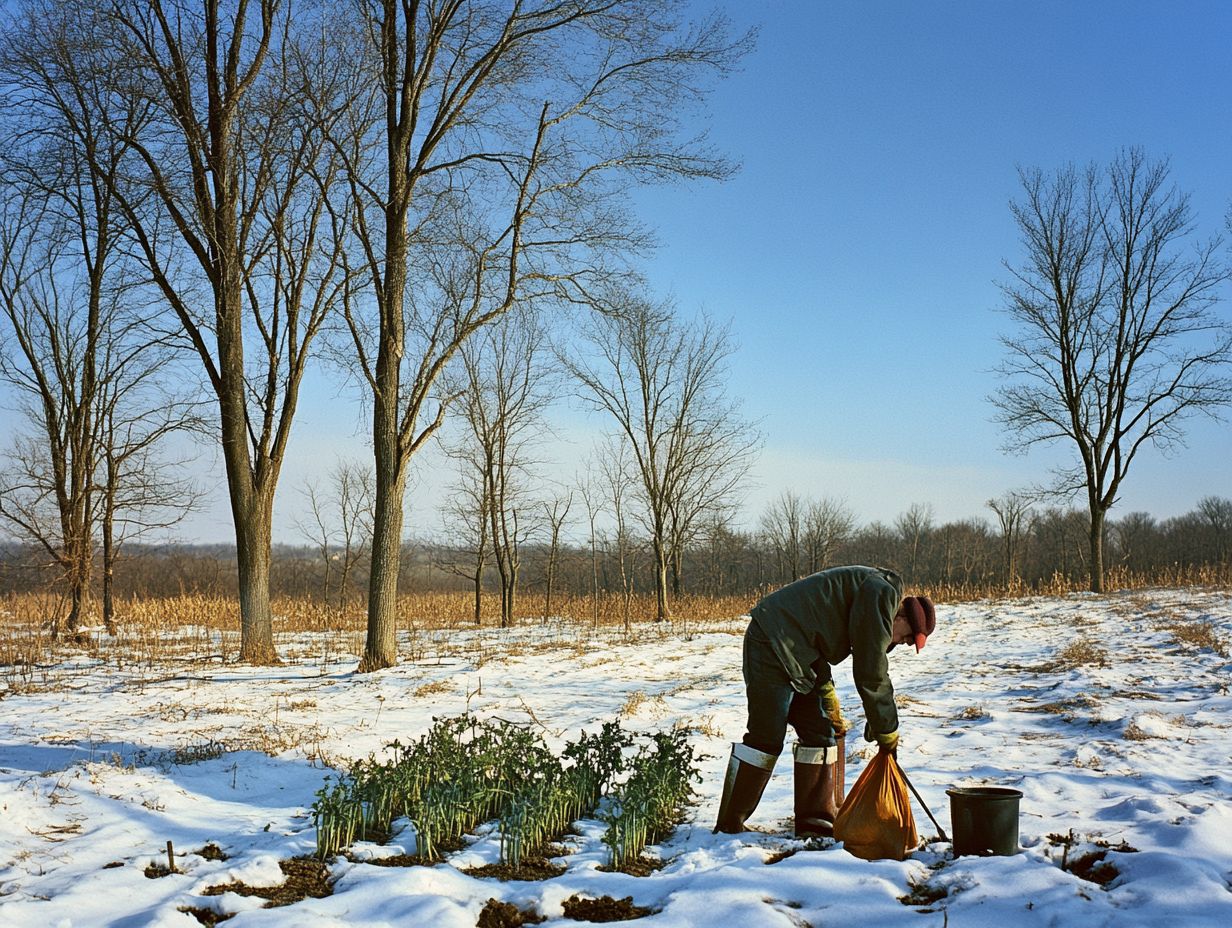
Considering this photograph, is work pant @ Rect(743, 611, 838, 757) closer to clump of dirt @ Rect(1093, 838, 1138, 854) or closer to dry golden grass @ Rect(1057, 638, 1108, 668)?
clump of dirt @ Rect(1093, 838, 1138, 854)

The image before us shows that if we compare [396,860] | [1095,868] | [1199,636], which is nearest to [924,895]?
[1095,868]

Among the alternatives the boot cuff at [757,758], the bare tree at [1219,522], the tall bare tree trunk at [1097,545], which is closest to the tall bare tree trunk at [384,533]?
the boot cuff at [757,758]

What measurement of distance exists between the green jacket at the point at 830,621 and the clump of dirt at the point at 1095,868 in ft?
3.45

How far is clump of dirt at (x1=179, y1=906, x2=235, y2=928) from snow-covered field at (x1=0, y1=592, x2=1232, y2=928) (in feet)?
0.20

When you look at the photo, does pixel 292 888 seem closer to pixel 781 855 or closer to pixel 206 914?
pixel 206 914

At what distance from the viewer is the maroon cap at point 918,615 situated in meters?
4.25

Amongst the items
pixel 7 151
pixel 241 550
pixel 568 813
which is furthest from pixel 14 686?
pixel 568 813

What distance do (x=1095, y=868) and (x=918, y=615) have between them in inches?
51.4

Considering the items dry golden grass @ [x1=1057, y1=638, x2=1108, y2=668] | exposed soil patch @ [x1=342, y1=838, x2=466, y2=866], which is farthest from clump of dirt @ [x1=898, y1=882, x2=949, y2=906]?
dry golden grass @ [x1=1057, y1=638, x2=1108, y2=668]

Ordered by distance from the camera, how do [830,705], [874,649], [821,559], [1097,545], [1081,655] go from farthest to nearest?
[821,559]
[1097,545]
[1081,655]
[830,705]
[874,649]

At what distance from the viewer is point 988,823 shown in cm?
375

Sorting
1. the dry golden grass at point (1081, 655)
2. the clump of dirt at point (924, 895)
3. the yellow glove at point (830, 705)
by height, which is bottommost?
the clump of dirt at point (924, 895)

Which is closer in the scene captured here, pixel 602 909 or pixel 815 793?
pixel 602 909

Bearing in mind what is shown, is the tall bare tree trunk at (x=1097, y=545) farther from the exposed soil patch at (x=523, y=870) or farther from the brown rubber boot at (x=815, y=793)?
the exposed soil patch at (x=523, y=870)
